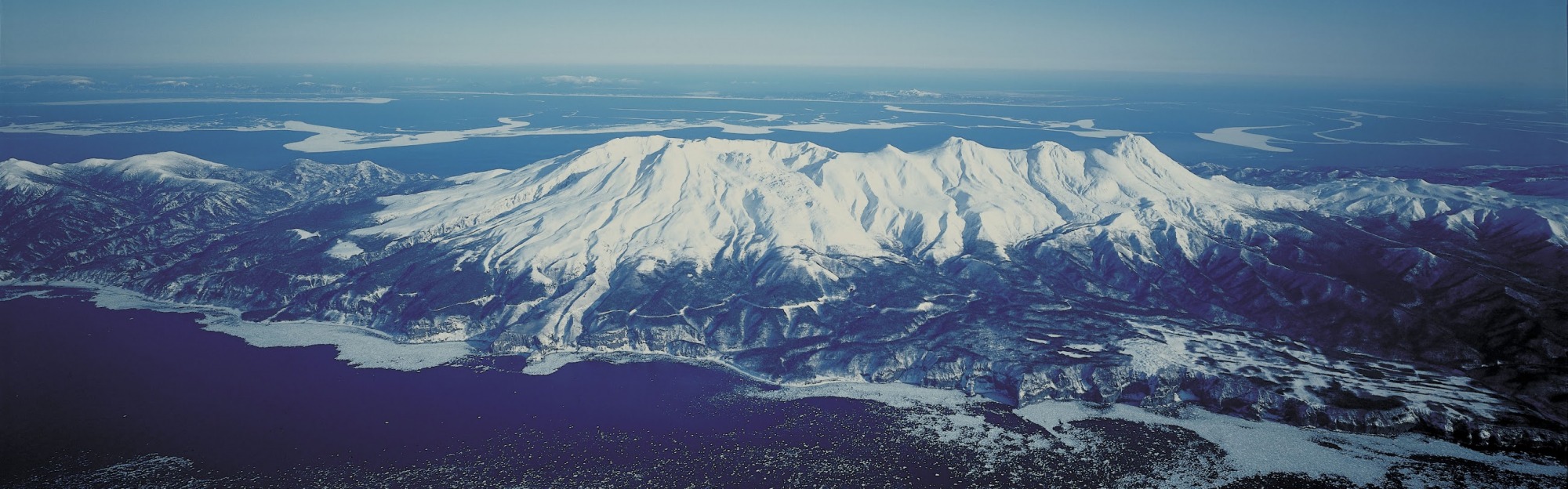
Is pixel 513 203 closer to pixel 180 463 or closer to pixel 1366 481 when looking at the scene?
pixel 180 463

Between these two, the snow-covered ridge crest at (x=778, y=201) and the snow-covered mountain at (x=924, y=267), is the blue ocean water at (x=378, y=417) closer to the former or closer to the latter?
the snow-covered mountain at (x=924, y=267)

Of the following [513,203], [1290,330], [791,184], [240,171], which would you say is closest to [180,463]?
[513,203]

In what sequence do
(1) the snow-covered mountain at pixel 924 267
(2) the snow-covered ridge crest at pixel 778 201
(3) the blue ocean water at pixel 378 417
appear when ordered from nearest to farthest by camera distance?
(3) the blue ocean water at pixel 378 417 < (1) the snow-covered mountain at pixel 924 267 < (2) the snow-covered ridge crest at pixel 778 201

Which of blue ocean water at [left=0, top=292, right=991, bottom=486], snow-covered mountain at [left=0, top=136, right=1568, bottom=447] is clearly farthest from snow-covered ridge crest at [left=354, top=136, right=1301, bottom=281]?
blue ocean water at [left=0, top=292, right=991, bottom=486]

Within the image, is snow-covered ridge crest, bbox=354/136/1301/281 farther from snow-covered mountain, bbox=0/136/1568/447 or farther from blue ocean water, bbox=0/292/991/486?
blue ocean water, bbox=0/292/991/486

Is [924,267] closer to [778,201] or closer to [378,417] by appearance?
[778,201]

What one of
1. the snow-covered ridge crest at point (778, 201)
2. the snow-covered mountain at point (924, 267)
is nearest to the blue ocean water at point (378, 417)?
the snow-covered mountain at point (924, 267)

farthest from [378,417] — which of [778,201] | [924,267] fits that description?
[924,267]
